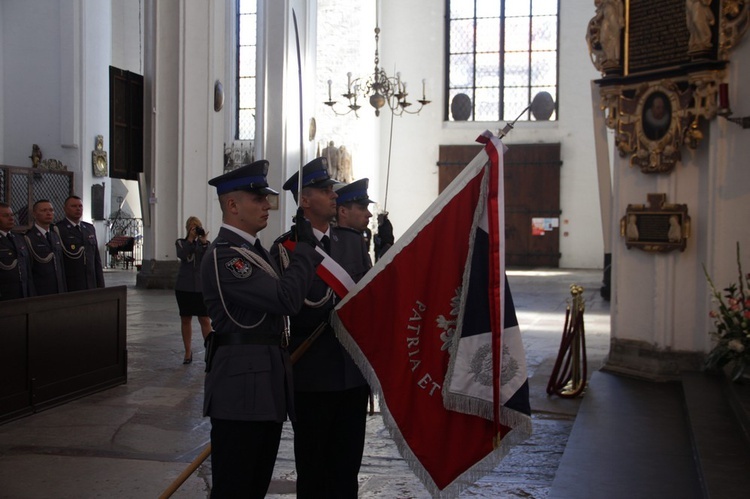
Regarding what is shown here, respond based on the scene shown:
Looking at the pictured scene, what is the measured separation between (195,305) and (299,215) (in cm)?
539

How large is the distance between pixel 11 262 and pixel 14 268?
6 centimetres

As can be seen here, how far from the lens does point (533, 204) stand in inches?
979

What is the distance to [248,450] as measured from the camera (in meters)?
3.05

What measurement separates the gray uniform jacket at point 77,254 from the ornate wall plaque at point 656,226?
5475 millimetres

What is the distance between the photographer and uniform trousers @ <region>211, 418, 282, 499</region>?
119 inches

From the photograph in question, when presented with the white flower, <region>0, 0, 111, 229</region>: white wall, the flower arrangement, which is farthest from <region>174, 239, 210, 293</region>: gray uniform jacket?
<region>0, 0, 111, 229</region>: white wall

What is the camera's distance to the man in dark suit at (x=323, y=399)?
3.44m

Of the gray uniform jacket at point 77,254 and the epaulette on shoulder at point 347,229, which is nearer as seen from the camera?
the epaulette on shoulder at point 347,229

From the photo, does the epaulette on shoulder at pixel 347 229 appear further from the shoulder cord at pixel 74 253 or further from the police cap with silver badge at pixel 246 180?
the shoulder cord at pixel 74 253

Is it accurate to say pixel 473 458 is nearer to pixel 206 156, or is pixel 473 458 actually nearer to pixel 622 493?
pixel 622 493

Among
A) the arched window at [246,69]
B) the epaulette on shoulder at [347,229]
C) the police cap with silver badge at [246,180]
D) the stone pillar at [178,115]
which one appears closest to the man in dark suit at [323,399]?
the epaulette on shoulder at [347,229]

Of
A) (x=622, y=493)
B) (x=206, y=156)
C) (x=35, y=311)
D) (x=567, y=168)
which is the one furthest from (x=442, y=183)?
(x=622, y=493)

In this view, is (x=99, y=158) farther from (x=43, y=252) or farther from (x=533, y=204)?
(x=43, y=252)

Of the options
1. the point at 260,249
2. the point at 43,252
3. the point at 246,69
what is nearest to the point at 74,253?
the point at 43,252
